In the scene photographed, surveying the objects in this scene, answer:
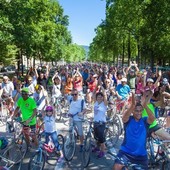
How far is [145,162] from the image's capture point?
480 centimetres

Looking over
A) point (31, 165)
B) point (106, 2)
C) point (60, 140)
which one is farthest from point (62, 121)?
point (106, 2)

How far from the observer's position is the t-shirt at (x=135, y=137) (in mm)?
4734

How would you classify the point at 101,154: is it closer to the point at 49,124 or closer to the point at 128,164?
the point at 49,124

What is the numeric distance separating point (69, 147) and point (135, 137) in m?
3.04

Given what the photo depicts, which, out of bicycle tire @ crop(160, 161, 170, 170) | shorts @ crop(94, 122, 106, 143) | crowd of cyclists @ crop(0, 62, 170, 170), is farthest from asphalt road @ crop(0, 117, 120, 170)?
bicycle tire @ crop(160, 161, 170, 170)

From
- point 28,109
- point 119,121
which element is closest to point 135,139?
point 28,109

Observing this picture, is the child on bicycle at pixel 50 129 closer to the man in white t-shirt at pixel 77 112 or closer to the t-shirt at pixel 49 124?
the t-shirt at pixel 49 124

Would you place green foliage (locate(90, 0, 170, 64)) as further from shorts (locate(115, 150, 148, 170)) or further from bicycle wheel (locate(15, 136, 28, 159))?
shorts (locate(115, 150, 148, 170))

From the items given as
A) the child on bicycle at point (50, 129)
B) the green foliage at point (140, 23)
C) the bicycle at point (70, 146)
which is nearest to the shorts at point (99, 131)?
the bicycle at point (70, 146)

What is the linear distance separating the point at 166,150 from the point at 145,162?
45.0 inches

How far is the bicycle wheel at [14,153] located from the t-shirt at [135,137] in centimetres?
262

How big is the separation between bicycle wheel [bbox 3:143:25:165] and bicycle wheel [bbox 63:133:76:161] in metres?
1.03

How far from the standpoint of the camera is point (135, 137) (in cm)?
474

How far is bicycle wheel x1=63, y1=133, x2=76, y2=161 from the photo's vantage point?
7.43m
